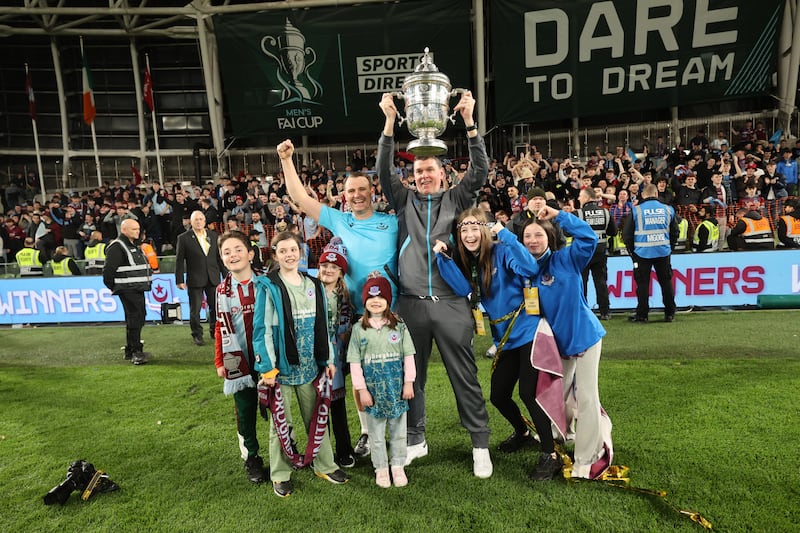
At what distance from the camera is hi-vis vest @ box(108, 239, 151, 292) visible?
6.43m

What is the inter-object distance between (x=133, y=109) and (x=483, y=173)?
26.0 m

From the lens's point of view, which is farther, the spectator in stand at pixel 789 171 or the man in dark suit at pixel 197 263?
the spectator in stand at pixel 789 171

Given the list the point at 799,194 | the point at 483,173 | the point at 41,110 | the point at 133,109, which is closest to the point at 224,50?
the point at 133,109

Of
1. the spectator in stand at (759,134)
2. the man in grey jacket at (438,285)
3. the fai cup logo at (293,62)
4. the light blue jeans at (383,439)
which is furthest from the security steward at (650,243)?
the fai cup logo at (293,62)

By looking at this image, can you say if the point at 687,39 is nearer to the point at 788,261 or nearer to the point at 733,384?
the point at 788,261

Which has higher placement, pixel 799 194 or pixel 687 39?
pixel 687 39

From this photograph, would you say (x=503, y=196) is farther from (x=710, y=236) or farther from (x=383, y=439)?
(x=383, y=439)

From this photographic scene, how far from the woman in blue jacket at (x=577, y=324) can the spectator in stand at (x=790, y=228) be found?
7.14 meters

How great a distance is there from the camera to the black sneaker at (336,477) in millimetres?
3309

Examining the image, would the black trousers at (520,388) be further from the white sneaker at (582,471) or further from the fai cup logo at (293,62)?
the fai cup logo at (293,62)

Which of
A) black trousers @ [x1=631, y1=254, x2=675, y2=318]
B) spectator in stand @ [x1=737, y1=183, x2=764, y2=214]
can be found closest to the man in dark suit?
black trousers @ [x1=631, y1=254, x2=675, y2=318]

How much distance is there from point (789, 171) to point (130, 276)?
625 inches

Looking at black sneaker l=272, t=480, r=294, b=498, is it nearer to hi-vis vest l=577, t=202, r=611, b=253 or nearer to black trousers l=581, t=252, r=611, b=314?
black trousers l=581, t=252, r=611, b=314

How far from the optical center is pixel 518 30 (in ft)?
53.1
